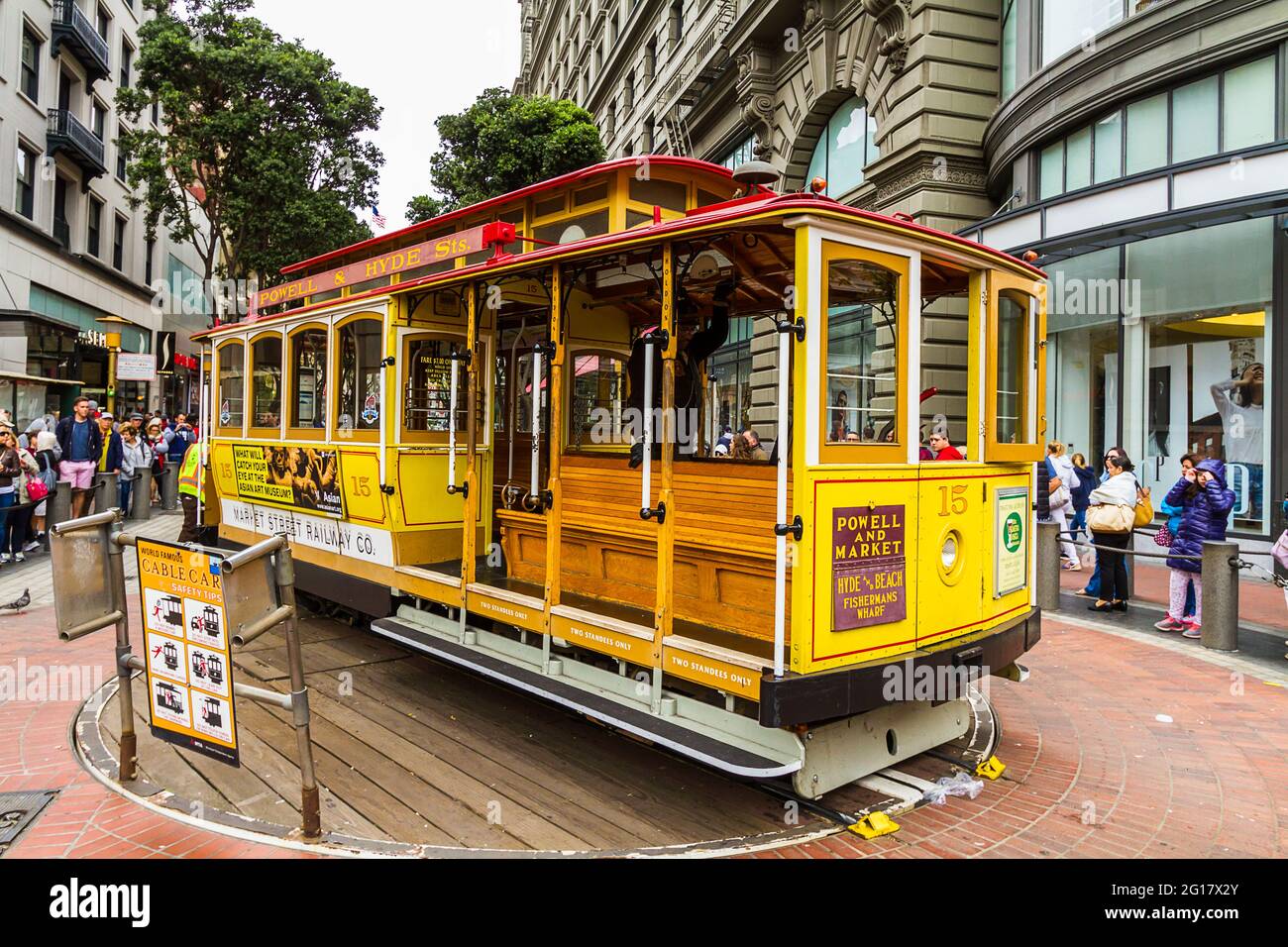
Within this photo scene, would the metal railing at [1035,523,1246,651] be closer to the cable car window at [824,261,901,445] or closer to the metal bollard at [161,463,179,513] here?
the cable car window at [824,261,901,445]

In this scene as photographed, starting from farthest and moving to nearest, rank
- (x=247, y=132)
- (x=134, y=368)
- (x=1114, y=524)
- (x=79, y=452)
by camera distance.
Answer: (x=247, y=132) < (x=134, y=368) < (x=79, y=452) < (x=1114, y=524)

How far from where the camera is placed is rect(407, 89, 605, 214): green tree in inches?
938

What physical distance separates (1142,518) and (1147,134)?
6924 mm

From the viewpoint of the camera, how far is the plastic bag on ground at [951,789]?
4.89 meters

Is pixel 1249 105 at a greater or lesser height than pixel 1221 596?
greater

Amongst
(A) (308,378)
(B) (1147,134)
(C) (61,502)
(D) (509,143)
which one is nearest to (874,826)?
(A) (308,378)

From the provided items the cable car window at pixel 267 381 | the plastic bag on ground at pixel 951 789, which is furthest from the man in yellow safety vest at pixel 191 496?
the plastic bag on ground at pixel 951 789

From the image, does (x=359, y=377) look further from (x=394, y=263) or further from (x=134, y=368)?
(x=134, y=368)

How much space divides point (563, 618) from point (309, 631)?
4621mm

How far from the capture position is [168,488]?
65.3ft

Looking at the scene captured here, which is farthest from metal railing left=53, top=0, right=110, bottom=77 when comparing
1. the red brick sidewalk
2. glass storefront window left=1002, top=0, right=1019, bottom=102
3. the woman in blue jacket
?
the woman in blue jacket

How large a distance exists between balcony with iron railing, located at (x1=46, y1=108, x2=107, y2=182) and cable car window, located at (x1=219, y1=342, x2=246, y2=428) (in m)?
22.4

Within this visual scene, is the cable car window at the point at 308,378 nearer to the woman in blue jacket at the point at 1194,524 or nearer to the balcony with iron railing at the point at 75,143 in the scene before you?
the woman in blue jacket at the point at 1194,524
